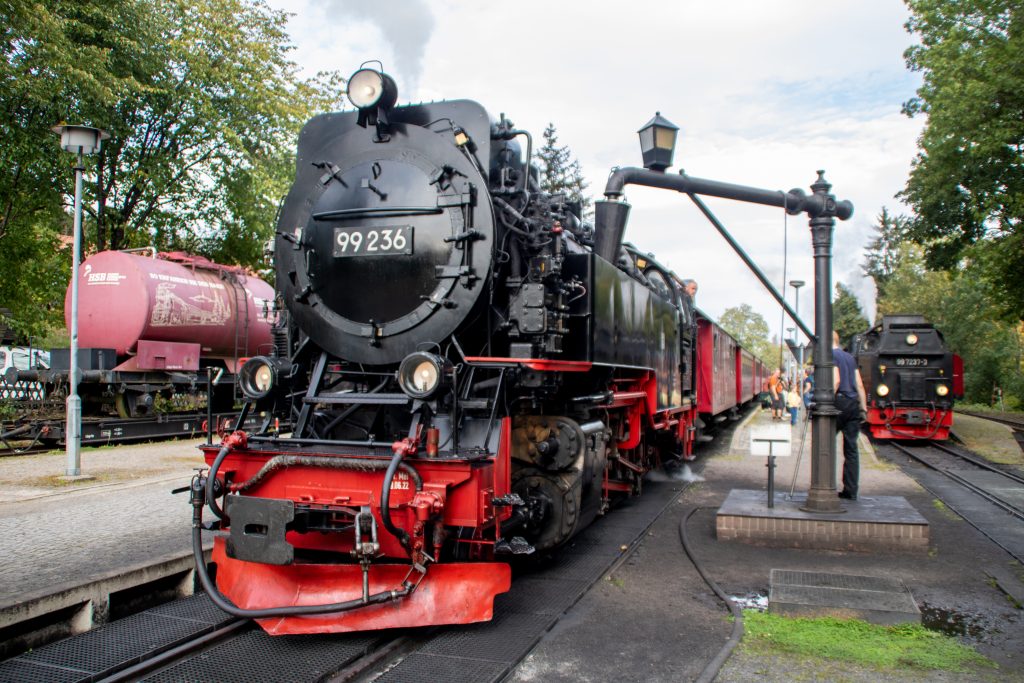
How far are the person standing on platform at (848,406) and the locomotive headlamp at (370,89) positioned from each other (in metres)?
4.84

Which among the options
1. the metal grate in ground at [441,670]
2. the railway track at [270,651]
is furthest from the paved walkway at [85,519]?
the metal grate in ground at [441,670]

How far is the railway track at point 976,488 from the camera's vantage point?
7.27 metres

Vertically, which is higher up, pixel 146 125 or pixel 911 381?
pixel 146 125

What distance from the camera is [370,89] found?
17.6 ft

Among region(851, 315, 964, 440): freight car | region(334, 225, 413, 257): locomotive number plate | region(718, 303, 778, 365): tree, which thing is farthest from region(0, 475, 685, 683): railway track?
region(718, 303, 778, 365): tree

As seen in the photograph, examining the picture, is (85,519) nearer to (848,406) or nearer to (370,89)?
(370,89)

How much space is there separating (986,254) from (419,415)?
645 inches

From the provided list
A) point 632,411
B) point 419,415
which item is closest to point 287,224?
point 419,415

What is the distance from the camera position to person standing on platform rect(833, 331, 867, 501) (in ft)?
24.4

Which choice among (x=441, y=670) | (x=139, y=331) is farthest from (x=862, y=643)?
(x=139, y=331)

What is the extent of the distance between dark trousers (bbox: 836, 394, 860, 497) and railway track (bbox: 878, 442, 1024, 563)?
120cm

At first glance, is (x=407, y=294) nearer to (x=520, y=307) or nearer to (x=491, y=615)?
(x=520, y=307)

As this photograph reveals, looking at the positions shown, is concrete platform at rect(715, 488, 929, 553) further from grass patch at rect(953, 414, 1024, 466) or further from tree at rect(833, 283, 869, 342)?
tree at rect(833, 283, 869, 342)

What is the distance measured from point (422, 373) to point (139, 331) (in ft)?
32.4
